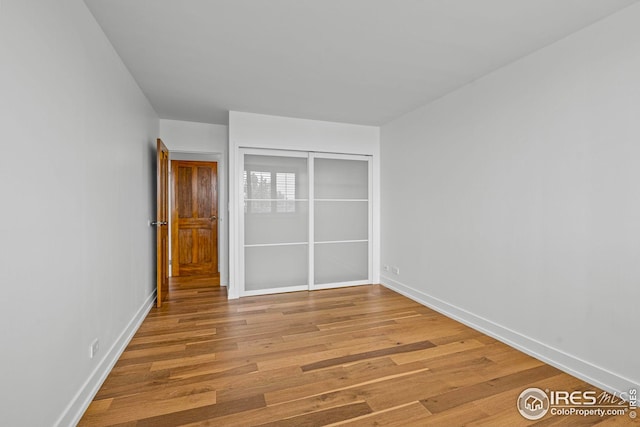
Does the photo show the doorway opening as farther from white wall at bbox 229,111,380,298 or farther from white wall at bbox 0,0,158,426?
white wall at bbox 0,0,158,426

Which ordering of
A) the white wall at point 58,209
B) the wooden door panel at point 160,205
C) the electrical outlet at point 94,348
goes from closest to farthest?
the white wall at point 58,209 < the electrical outlet at point 94,348 < the wooden door panel at point 160,205

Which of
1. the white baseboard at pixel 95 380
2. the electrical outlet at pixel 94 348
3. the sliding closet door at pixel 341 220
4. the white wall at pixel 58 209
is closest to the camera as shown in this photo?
the white wall at pixel 58 209

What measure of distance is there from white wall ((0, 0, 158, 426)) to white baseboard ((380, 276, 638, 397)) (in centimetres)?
334

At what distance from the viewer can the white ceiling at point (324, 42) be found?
204 cm

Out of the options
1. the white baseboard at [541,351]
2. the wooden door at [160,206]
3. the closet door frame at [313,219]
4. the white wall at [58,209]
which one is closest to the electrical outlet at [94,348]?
the white wall at [58,209]

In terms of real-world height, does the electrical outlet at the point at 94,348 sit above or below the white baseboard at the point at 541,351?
above

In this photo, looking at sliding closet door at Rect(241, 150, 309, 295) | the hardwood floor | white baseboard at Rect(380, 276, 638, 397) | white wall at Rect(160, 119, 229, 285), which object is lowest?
the hardwood floor

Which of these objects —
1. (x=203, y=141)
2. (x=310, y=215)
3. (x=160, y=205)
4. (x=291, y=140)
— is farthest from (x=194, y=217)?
(x=291, y=140)

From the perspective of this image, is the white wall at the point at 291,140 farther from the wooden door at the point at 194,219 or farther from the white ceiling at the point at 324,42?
the wooden door at the point at 194,219

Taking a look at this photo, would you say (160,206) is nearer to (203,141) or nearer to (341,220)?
(203,141)

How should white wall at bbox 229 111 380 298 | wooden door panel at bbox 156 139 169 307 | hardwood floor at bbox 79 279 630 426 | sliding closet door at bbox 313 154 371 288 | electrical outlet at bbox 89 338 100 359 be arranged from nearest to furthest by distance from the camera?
hardwood floor at bbox 79 279 630 426 → electrical outlet at bbox 89 338 100 359 → wooden door panel at bbox 156 139 169 307 → white wall at bbox 229 111 380 298 → sliding closet door at bbox 313 154 371 288

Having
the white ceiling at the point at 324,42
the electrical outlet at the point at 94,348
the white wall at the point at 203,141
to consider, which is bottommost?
the electrical outlet at the point at 94,348

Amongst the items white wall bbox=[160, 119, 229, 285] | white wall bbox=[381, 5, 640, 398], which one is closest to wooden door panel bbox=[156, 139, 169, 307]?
white wall bbox=[160, 119, 229, 285]

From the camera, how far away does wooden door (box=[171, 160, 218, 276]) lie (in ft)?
19.1
